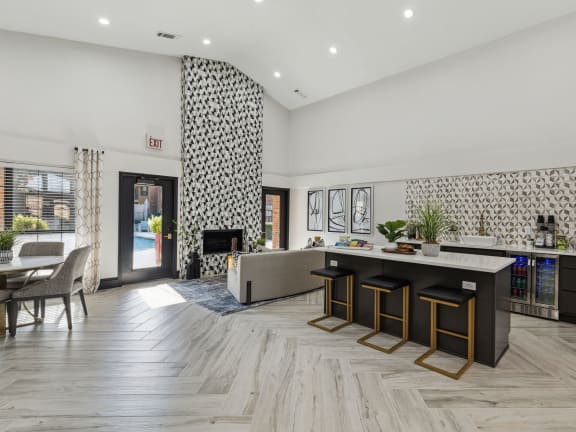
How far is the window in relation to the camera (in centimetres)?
499

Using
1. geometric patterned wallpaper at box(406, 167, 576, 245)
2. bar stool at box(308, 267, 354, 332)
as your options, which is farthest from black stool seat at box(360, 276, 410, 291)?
geometric patterned wallpaper at box(406, 167, 576, 245)

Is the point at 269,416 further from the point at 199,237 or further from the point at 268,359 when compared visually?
the point at 199,237

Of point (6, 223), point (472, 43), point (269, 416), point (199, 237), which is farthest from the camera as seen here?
point (199, 237)

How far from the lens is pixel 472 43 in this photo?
534 centimetres

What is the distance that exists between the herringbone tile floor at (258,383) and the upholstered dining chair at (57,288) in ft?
0.93

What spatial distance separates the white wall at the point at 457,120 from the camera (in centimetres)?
473

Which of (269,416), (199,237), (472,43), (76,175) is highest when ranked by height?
(472,43)

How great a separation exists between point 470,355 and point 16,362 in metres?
4.38

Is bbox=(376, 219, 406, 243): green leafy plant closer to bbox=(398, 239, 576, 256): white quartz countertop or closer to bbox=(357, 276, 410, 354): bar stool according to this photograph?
bbox=(357, 276, 410, 354): bar stool

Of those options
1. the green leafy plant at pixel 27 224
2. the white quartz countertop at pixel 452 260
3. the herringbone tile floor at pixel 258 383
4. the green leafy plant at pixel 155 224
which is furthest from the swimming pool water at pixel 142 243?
the white quartz countertop at pixel 452 260

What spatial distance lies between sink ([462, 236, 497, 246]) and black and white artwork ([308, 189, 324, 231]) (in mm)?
3435

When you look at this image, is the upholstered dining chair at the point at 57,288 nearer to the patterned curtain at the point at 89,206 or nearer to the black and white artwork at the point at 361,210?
the patterned curtain at the point at 89,206

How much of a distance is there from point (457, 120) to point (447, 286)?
375cm

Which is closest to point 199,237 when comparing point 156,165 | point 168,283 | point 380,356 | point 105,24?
point 168,283
